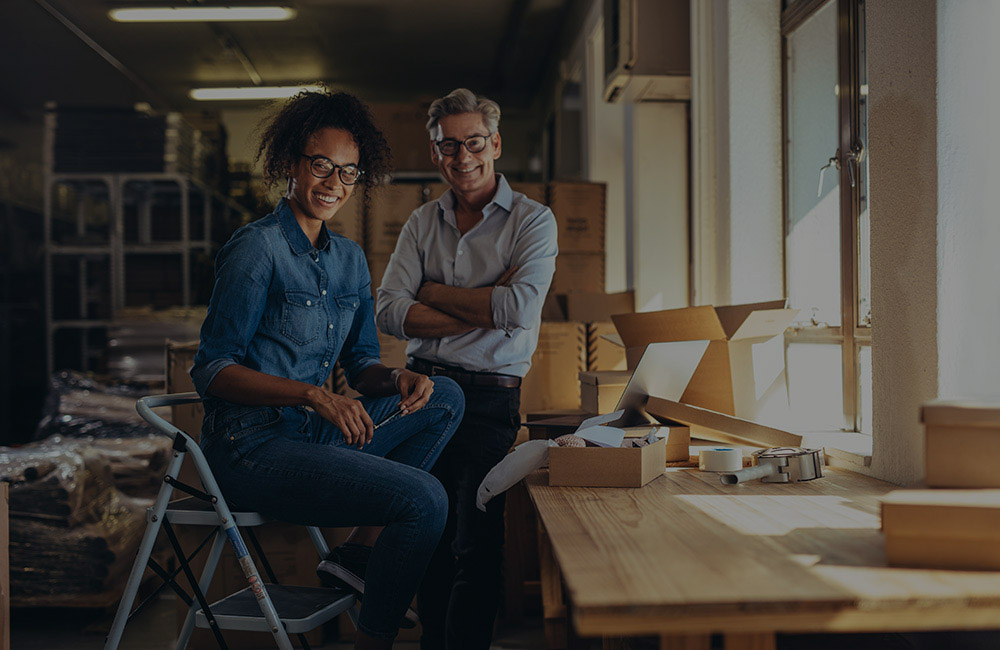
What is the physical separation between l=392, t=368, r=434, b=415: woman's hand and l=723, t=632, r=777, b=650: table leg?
3.59 ft

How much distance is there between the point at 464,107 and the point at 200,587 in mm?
1426

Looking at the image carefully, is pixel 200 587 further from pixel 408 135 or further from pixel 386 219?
pixel 408 135

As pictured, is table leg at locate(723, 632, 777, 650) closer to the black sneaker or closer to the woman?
the woman

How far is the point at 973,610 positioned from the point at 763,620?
24 centimetres

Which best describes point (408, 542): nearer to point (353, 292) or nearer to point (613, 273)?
point (353, 292)

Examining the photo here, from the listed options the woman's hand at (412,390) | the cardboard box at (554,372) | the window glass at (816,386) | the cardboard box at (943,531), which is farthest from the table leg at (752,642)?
the cardboard box at (554,372)

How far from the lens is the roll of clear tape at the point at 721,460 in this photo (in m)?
1.81

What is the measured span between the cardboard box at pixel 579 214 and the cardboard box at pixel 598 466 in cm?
275

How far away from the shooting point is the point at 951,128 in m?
1.54

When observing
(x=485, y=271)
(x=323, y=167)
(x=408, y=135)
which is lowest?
(x=485, y=271)

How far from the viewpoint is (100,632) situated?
306cm

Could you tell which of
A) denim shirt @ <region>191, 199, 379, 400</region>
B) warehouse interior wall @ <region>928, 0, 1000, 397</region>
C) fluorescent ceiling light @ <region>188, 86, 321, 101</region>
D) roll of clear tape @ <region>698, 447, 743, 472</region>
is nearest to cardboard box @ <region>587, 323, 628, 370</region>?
denim shirt @ <region>191, 199, 379, 400</region>

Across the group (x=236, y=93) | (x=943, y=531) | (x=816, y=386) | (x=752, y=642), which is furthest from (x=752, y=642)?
(x=236, y=93)

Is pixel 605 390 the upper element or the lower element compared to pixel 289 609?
upper
